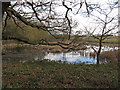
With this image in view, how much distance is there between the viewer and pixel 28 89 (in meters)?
3.21

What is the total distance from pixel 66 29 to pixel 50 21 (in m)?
0.80

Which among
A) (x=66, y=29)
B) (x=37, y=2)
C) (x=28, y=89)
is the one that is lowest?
(x=28, y=89)

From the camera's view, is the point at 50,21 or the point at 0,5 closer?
the point at 0,5

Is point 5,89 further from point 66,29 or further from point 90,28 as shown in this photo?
point 90,28

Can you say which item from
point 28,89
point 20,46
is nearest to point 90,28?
point 28,89

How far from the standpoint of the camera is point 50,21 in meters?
4.66

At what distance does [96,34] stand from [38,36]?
22.0 ft

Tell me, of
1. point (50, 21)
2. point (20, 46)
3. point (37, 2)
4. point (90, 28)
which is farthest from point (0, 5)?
point (20, 46)

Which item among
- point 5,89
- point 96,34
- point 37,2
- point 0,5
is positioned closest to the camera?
point 0,5

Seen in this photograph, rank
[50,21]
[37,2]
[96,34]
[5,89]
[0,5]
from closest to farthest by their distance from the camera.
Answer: [0,5]
[5,89]
[37,2]
[50,21]
[96,34]

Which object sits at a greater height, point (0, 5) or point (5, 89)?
point (0, 5)

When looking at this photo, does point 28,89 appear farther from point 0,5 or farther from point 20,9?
point 20,9

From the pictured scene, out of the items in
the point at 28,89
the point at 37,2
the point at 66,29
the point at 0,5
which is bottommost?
the point at 28,89

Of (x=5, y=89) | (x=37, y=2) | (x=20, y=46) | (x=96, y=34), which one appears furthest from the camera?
(x=20, y=46)
